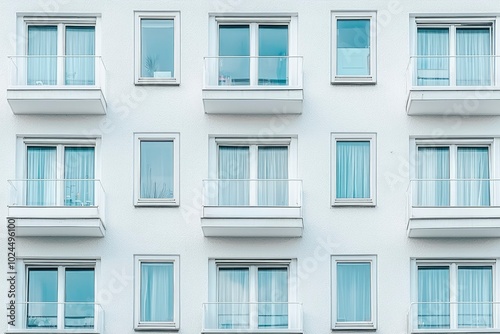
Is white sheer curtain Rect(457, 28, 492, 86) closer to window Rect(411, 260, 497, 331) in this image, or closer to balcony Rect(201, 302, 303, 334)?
window Rect(411, 260, 497, 331)

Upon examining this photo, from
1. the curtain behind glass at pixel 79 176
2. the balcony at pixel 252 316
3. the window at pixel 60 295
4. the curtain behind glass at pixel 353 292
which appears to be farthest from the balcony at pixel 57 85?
the curtain behind glass at pixel 353 292

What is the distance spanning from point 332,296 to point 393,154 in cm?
296

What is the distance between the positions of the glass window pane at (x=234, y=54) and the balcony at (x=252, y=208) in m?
1.99

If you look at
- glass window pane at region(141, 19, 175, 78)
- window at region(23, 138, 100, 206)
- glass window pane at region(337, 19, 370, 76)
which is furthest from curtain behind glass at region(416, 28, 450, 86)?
window at region(23, 138, 100, 206)

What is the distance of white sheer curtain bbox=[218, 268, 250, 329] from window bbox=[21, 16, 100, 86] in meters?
4.54

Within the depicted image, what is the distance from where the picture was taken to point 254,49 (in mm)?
27750

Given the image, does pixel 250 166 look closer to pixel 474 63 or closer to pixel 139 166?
pixel 139 166

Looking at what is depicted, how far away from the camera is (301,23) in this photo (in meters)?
27.8

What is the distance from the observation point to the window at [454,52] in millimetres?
27438

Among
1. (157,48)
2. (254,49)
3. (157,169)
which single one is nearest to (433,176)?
(254,49)

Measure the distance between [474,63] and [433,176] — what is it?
2308mm

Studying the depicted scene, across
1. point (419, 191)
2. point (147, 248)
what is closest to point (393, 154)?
point (419, 191)

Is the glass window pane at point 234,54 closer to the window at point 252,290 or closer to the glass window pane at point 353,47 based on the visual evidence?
the glass window pane at point 353,47

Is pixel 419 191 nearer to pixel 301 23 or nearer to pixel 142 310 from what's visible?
pixel 301 23
